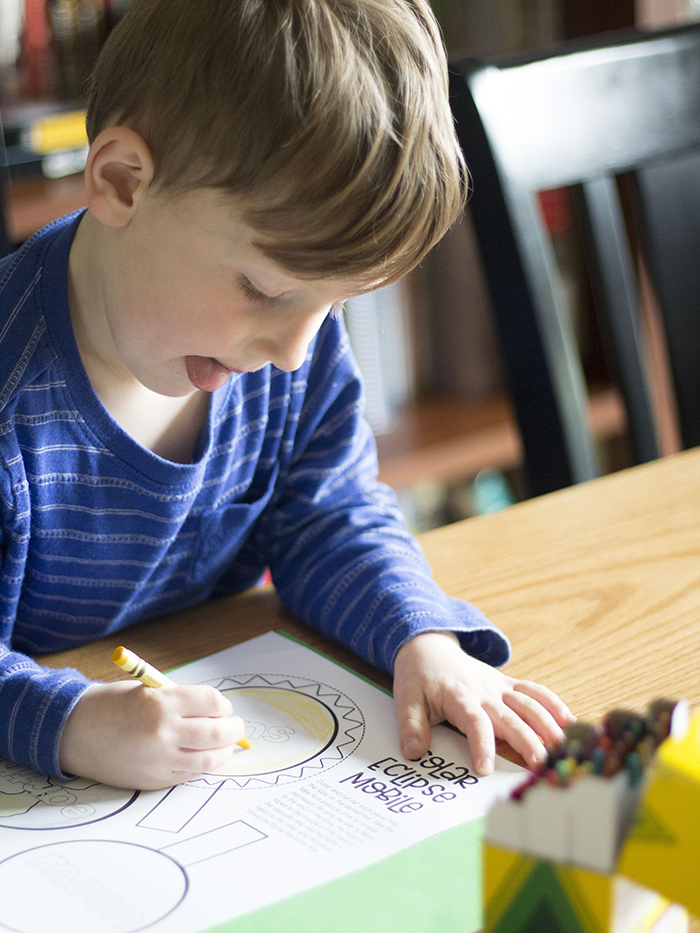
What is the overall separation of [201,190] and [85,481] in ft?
0.68

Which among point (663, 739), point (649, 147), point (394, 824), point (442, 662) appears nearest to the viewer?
point (663, 739)

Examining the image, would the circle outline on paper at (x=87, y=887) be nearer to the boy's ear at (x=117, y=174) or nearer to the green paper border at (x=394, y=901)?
the green paper border at (x=394, y=901)

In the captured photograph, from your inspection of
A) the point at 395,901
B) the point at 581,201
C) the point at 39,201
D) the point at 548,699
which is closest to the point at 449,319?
the point at 39,201

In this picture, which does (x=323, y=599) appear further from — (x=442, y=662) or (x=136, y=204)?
(x=136, y=204)

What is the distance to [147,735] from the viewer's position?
51 centimetres

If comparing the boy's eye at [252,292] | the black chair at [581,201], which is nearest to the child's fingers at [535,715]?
the boy's eye at [252,292]

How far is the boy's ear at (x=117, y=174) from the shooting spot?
1.75 ft

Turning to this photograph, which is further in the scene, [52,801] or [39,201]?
[39,201]

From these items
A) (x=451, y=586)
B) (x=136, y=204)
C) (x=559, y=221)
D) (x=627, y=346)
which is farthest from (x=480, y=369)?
(x=136, y=204)

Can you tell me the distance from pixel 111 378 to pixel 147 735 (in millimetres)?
239

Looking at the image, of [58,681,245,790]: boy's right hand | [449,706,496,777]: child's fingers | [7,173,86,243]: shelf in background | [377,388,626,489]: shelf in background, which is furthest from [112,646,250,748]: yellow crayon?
[377,388,626,489]: shelf in background

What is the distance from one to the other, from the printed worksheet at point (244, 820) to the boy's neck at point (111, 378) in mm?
180

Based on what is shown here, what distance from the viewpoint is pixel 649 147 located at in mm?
922

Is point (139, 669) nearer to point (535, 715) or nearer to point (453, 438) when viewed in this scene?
point (535, 715)
